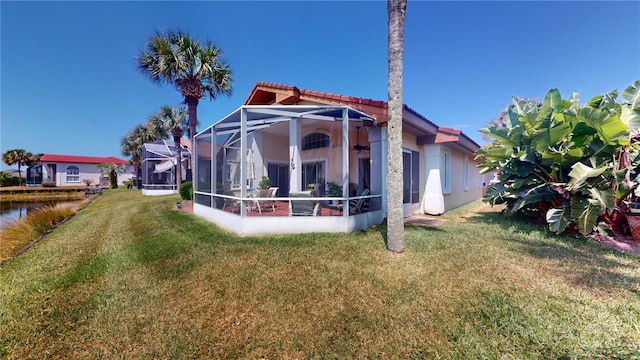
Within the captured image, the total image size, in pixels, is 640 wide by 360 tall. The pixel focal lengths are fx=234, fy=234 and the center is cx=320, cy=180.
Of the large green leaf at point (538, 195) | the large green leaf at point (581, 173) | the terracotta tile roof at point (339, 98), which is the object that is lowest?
the large green leaf at point (538, 195)

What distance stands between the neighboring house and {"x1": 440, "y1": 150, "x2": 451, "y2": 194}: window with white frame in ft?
176

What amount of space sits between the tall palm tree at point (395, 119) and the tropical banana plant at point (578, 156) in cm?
482

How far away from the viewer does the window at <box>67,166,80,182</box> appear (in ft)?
146

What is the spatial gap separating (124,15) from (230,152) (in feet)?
28.9

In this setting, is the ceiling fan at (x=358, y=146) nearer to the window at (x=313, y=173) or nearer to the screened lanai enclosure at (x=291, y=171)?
the screened lanai enclosure at (x=291, y=171)

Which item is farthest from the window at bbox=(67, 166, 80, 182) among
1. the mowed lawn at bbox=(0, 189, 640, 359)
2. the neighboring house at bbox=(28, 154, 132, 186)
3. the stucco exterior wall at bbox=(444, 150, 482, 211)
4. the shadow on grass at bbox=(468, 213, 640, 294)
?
the shadow on grass at bbox=(468, 213, 640, 294)

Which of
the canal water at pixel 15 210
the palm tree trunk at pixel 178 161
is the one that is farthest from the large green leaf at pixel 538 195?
the canal water at pixel 15 210

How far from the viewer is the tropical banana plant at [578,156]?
6.14 meters

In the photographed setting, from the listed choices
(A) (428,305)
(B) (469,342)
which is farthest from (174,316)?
(B) (469,342)

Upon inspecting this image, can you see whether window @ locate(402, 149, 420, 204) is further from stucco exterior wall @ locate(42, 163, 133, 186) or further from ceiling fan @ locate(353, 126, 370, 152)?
stucco exterior wall @ locate(42, 163, 133, 186)

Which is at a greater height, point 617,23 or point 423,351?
point 617,23

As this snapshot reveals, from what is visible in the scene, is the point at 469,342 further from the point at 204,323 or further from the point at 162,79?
the point at 162,79

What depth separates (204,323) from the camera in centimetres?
342

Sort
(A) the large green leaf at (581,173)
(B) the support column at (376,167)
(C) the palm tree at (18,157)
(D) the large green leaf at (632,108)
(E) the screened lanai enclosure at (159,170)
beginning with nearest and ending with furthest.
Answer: (A) the large green leaf at (581,173) → (D) the large green leaf at (632,108) → (B) the support column at (376,167) → (E) the screened lanai enclosure at (159,170) → (C) the palm tree at (18,157)
